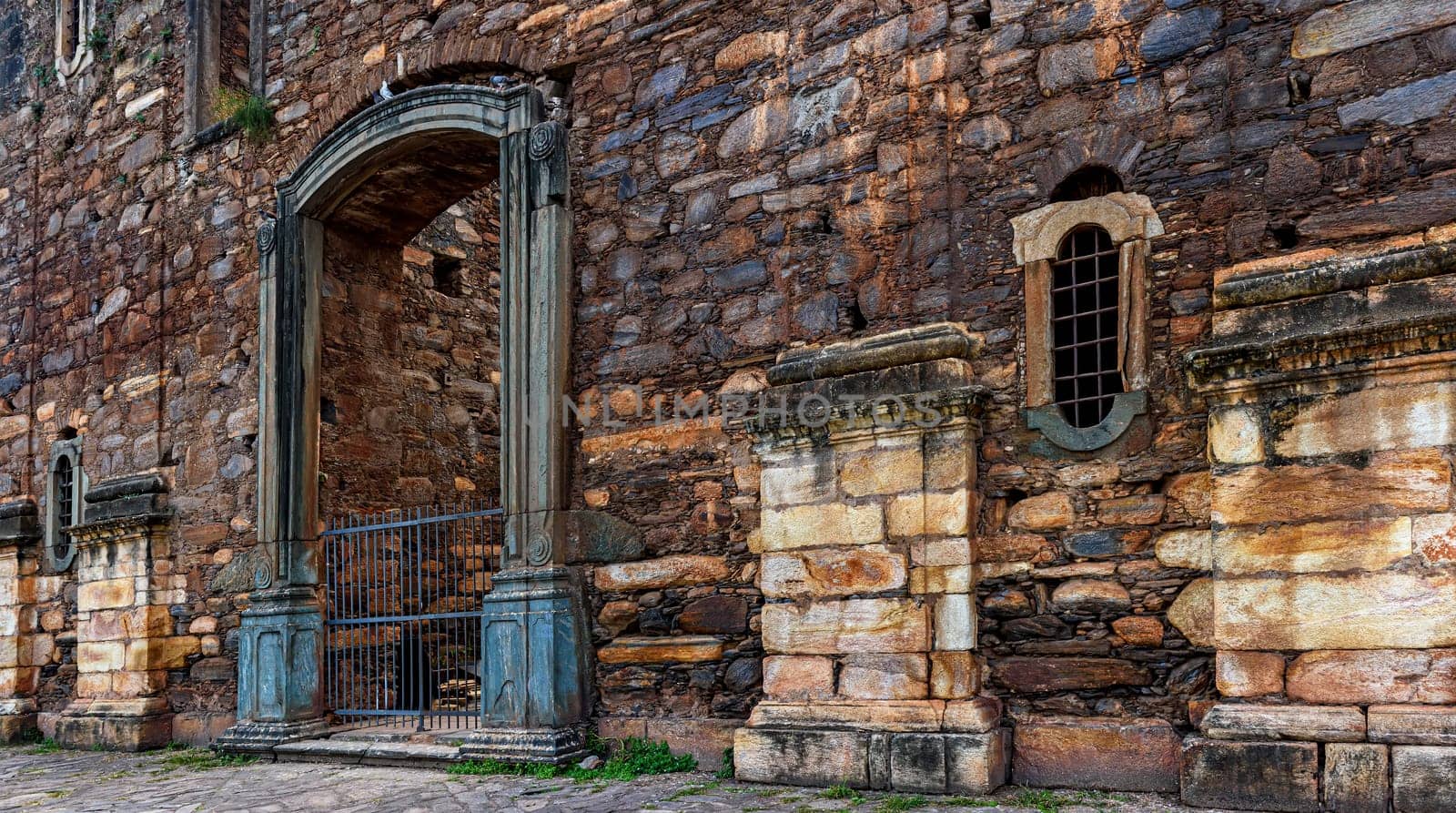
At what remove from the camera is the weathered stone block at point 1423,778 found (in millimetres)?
4109

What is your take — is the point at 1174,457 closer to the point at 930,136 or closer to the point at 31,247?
the point at 930,136

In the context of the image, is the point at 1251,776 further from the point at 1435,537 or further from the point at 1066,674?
the point at 1435,537

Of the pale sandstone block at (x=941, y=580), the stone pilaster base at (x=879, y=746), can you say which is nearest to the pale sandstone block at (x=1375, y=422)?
the pale sandstone block at (x=941, y=580)

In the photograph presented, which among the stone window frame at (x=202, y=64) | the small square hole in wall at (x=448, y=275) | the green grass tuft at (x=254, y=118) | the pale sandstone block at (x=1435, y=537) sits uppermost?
the stone window frame at (x=202, y=64)

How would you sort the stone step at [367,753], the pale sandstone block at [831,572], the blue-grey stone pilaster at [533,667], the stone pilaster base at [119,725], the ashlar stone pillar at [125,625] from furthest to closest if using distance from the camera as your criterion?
the ashlar stone pillar at [125,625] < the stone pilaster base at [119,725] < the stone step at [367,753] < the blue-grey stone pilaster at [533,667] < the pale sandstone block at [831,572]

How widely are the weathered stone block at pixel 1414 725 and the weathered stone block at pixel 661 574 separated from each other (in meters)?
2.95

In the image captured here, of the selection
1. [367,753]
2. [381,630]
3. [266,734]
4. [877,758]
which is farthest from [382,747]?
[877,758]

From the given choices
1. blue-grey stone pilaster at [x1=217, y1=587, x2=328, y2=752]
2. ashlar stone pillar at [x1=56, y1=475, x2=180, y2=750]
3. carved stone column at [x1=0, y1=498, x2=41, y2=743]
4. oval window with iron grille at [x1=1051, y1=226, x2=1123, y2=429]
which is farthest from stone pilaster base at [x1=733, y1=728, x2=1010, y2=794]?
carved stone column at [x1=0, y1=498, x2=41, y2=743]

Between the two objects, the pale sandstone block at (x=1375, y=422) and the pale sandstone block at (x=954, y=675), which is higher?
the pale sandstone block at (x=1375, y=422)

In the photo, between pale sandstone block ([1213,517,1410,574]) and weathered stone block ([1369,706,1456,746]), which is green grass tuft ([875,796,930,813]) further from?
weathered stone block ([1369,706,1456,746])

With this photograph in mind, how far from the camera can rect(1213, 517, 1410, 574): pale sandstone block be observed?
4359 millimetres

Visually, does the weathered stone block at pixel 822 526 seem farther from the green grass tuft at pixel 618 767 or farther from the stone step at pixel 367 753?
the stone step at pixel 367 753

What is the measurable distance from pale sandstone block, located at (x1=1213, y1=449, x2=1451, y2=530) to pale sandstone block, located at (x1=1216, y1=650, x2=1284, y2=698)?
49 cm

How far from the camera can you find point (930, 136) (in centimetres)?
577
